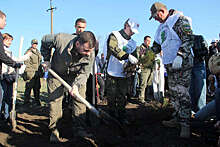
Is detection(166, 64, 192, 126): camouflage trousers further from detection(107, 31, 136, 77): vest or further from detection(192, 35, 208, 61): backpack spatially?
detection(107, 31, 136, 77): vest

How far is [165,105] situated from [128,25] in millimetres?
2322

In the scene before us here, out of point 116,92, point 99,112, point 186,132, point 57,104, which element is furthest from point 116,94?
point 186,132

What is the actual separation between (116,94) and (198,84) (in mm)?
1501

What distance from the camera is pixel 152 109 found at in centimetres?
459

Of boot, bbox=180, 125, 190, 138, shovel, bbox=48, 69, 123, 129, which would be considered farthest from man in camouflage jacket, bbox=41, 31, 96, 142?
boot, bbox=180, 125, 190, 138

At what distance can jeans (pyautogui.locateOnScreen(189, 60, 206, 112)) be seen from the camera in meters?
3.13

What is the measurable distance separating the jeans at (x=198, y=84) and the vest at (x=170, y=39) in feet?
1.88

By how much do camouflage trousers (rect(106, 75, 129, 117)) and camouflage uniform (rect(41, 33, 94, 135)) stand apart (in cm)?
74

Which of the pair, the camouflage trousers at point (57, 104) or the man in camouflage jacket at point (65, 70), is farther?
the camouflage trousers at point (57, 104)

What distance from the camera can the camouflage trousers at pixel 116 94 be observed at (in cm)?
350

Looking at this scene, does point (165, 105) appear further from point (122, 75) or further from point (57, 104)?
point (57, 104)

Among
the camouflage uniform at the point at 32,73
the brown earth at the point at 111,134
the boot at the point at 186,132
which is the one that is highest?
the camouflage uniform at the point at 32,73

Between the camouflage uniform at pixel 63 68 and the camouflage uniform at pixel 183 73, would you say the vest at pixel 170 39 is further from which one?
the camouflage uniform at pixel 63 68

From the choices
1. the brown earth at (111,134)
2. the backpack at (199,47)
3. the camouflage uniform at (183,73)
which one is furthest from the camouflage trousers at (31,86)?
the backpack at (199,47)
